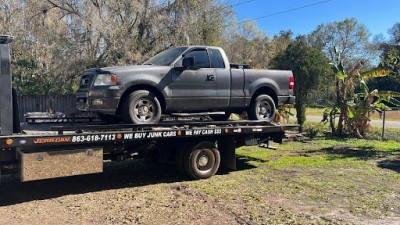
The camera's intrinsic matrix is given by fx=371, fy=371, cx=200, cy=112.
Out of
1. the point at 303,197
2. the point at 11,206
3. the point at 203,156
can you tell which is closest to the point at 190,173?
the point at 203,156

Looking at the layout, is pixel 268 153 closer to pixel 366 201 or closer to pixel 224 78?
pixel 224 78

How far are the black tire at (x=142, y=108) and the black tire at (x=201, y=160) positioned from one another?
1.07m

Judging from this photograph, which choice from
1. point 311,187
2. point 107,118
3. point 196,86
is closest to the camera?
point 311,187

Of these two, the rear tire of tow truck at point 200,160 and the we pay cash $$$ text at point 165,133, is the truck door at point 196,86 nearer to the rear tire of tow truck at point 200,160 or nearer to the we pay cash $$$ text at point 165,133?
the we pay cash $$$ text at point 165,133

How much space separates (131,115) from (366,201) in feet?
14.1

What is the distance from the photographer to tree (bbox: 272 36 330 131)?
Answer: 54.0 feet

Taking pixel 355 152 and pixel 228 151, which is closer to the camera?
pixel 228 151

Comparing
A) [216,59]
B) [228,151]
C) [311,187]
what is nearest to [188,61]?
[216,59]

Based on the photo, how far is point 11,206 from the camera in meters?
5.87

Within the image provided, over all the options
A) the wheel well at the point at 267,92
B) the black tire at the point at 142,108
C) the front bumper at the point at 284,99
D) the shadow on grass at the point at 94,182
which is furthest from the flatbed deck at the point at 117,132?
the shadow on grass at the point at 94,182

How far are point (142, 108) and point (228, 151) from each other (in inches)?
97.9

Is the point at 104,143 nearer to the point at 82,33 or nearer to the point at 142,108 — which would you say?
the point at 142,108

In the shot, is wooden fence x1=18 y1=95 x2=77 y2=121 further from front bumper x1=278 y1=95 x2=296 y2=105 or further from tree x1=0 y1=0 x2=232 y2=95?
front bumper x1=278 y1=95 x2=296 y2=105

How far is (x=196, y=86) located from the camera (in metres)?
7.63
